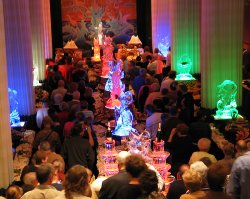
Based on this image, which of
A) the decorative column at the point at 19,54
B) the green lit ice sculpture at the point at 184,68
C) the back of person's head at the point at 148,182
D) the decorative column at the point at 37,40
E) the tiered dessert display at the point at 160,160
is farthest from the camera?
the decorative column at the point at 37,40

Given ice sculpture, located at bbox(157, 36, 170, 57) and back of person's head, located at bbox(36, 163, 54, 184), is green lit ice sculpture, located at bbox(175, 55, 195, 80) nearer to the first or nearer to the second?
ice sculpture, located at bbox(157, 36, 170, 57)

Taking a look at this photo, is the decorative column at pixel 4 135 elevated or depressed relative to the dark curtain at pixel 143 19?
depressed

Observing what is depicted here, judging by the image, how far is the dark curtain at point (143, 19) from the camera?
30906 mm

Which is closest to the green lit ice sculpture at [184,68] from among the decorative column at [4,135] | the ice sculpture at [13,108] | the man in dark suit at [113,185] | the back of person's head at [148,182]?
the ice sculpture at [13,108]

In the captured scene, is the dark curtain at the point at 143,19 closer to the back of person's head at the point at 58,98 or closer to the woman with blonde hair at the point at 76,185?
the back of person's head at the point at 58,98

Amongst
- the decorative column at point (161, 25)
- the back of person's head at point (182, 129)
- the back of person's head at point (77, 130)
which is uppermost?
the decorative column at point (161, 25)

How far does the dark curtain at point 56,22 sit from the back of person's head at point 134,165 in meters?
26.3

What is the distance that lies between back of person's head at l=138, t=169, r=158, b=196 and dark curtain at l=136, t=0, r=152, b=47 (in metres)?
26.6

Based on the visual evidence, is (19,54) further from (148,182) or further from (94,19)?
(94,19)

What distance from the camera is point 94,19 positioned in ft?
103

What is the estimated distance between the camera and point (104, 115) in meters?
13.7

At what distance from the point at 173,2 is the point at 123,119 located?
804 centimetres

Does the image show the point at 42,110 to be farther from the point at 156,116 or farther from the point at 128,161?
the point at 128,161

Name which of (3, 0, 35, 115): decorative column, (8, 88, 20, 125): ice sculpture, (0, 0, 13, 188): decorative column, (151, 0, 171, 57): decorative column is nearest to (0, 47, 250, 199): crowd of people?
(0, 0, 13, 188): decorative column
